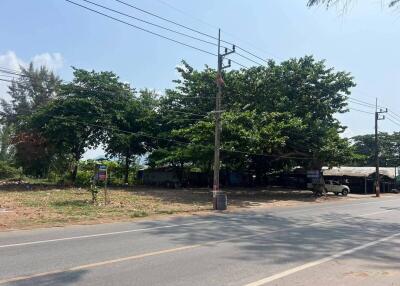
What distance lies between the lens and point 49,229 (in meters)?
14.6

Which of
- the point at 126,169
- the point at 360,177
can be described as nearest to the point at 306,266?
the point at 126,169

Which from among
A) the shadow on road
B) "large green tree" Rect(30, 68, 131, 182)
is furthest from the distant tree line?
the shadow on road

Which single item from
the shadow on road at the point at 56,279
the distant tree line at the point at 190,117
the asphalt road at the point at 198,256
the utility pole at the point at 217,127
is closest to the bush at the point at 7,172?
the distant tree line at the point at 190,117

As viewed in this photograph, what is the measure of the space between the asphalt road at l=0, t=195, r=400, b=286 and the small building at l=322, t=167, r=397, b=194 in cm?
4120

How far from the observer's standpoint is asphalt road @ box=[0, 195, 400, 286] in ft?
25.2

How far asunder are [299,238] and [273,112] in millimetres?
24443

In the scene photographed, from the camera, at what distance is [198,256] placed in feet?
31.9

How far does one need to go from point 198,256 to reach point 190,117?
109ft

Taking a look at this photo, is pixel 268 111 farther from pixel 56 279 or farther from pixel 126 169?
pixel 56 279

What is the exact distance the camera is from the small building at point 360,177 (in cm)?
5475

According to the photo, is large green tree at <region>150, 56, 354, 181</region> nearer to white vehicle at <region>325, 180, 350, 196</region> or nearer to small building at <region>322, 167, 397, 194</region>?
white vehicle at <region>325, 180, 350, 196</region>

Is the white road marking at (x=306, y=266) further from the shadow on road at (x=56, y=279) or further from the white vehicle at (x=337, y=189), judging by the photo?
the white vehicle at (x=337, y=189)

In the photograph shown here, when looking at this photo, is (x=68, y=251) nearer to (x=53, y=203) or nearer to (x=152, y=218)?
(x=152, y=218)

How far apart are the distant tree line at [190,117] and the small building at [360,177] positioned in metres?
14.1
